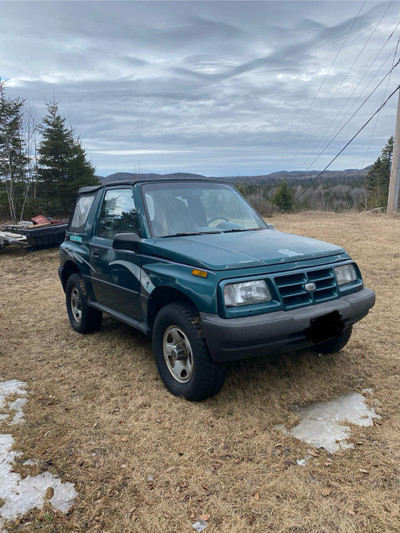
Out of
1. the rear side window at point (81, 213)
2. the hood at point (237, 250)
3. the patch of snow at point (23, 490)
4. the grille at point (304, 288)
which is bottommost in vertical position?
the patch of snow at point (23, 490)

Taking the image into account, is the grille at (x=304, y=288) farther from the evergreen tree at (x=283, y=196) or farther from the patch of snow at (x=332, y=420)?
the evergreen tree at (x=283, y=196)

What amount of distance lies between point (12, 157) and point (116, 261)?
1934 cm

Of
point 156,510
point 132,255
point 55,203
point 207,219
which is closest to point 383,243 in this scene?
point 207,219

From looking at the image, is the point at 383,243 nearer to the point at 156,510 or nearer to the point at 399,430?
the point at 399,430

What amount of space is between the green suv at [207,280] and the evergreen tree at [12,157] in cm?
1783

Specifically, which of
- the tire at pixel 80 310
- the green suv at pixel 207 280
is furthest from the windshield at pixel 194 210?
the tire at pixel 80 310

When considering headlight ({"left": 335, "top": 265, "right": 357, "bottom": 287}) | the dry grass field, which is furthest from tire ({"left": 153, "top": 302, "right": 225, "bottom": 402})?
headlight ({"left": 335, "top": 265, "right": 357, "bottom": 287})

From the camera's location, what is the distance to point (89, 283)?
4.84 meters

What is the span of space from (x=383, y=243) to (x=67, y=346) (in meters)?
9.22

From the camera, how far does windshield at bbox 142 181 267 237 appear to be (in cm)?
391

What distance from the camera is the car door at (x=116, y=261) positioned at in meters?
3.93

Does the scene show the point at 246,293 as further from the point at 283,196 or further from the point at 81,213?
the point at 283,196

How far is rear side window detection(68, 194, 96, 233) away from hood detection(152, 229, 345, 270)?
1771mm

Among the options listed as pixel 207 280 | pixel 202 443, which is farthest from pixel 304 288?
pixel 202 443
